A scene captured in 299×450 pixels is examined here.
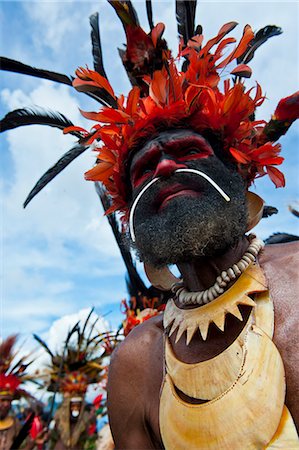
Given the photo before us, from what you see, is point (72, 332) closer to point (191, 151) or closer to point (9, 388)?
point (9, 388)

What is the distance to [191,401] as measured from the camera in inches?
71.8

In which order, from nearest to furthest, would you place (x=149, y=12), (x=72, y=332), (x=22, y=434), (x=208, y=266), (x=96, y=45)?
(x=208, y=266), (x=149, y=12), (x=96, y=45), (x=22, y=434), (x=72, y=332)

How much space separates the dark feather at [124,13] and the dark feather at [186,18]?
15.6 inches

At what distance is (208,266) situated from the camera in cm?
213

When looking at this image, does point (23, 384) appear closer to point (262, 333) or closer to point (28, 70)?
point (28, 70)

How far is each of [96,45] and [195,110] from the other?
1254 millimetres

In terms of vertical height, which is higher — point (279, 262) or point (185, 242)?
point (185, 242)

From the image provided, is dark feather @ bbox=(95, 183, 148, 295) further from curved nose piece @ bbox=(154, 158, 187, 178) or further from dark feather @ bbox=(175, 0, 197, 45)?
curved nose piece @ bbox=(154, 158, 187, 178)

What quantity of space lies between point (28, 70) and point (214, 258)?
1.84 m

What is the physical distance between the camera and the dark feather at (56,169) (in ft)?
10.1

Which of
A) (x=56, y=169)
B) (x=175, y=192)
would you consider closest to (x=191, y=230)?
(x=175, y=192)

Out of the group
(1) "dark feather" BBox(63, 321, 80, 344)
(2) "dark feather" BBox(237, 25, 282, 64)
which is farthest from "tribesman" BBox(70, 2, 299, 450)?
(1) "dark feather" BBox(63, 321, 80, 344)

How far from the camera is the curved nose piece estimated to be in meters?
2.07

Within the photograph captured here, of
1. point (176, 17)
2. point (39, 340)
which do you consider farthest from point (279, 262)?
point (39, 340)
